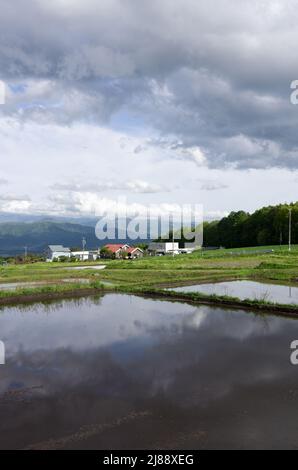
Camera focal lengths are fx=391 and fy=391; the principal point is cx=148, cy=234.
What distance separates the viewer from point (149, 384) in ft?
31.2

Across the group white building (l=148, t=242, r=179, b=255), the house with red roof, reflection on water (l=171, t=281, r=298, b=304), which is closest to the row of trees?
white building (l=148, t=242, r=179, b=255)

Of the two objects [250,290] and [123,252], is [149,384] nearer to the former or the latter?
[250,290]

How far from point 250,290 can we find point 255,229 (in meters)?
62.3

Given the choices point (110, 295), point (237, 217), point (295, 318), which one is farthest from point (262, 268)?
point (237, 217)

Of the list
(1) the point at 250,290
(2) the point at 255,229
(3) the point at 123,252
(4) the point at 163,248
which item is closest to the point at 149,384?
(1) the point at 250,290

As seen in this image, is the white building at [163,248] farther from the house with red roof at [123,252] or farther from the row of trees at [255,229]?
the row of trees at [255,229]

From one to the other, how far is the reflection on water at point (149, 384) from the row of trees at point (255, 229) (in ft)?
189

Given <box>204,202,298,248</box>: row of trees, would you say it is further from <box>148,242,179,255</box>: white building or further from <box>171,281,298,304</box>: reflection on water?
<box>171,281,298,304</box>: reflection on water

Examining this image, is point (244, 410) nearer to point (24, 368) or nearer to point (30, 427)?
point (30, 427)

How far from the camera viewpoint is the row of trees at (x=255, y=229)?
7438 centimetres

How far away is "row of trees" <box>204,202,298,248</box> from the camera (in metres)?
74.4

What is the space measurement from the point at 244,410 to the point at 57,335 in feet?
26.5

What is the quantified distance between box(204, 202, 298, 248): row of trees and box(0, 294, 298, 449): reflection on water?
57.7 m

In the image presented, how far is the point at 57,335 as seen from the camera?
14.2 metres
